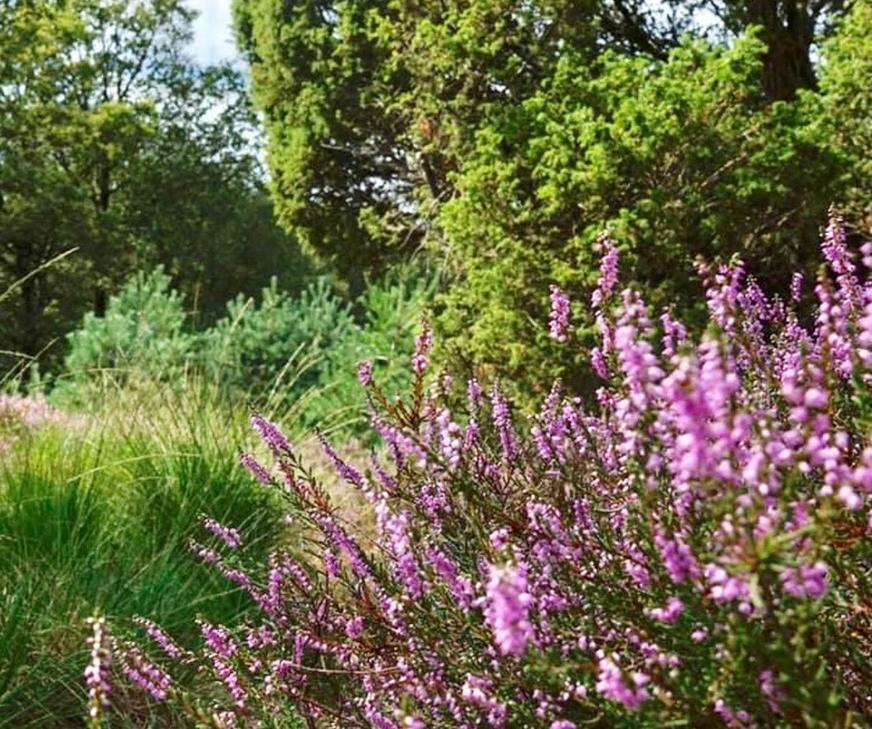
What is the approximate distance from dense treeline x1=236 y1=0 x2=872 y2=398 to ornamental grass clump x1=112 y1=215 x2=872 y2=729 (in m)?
4.08

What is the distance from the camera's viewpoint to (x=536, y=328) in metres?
7.51

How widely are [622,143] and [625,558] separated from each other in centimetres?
560

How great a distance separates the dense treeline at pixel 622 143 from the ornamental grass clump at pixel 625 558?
4076 mm

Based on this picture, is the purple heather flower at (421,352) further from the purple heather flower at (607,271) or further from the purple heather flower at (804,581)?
the purple heather flower at (804,581)

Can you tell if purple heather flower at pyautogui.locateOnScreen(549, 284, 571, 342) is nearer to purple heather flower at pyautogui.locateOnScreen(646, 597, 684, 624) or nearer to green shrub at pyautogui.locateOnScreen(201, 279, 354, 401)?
purple heather flower at pyautogui.locateOnScreen(646, 597, 684, 624)

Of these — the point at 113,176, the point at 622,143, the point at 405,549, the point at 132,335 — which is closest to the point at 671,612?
the point at 405,549

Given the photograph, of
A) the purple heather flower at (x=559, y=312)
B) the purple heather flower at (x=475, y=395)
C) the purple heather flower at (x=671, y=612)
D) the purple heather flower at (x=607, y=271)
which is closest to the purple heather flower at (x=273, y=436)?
the purple heather flower at (x=475, y=395)

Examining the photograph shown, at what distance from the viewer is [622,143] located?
277 inches

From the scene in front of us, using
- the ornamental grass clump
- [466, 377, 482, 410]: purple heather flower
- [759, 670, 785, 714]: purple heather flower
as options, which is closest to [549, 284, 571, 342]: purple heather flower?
the ornamental grass clump

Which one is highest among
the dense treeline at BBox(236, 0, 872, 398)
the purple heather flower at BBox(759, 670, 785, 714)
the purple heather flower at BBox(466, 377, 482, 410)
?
the dense treeline at BBox(236, 0, 872, 398)

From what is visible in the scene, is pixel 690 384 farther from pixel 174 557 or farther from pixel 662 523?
pixel 174 557

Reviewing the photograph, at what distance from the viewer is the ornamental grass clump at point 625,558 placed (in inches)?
46.8

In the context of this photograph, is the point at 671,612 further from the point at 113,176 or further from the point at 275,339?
the point at 113,176

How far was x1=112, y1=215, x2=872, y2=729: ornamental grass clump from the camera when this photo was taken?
3.90 ft
